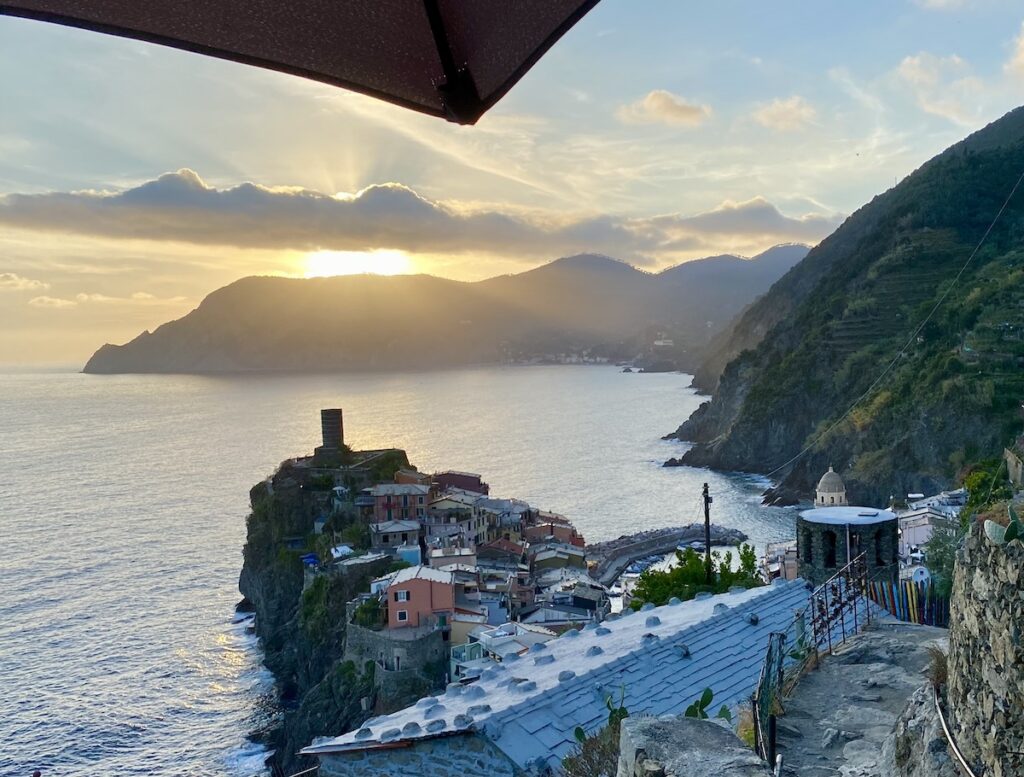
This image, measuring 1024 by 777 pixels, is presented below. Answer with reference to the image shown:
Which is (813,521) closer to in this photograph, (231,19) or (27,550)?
(231,19)

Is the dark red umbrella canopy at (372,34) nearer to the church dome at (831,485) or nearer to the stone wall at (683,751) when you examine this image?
the stone wall at (683,751)

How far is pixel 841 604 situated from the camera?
718 centimetres

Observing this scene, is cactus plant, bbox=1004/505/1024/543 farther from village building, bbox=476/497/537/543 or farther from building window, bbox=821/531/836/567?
village building, bbox=476/497/537/543

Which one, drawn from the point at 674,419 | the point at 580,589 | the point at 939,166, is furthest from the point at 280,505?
the point at 939,166

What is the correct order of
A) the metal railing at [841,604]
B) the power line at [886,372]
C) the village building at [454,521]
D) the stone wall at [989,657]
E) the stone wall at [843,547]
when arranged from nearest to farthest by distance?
the stone wall at [989,657] < the metal railing at [841,604] < the stone wall at [843,547] < the village building at [454,521] < the power line at [886,372]

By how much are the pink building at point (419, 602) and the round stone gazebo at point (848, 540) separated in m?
17.7

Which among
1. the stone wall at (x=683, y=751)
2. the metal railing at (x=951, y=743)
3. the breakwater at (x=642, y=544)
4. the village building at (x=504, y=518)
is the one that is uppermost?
the stone wall at (x=683, y=751)

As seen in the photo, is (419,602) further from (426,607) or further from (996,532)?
(996,532)

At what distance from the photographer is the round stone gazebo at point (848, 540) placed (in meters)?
9.02

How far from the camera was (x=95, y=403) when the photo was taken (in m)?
148

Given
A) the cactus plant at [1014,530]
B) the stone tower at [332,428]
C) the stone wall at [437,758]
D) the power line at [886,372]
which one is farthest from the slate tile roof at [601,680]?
the power line at [886,372]

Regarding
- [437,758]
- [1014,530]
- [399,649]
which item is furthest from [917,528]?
[1014,530]

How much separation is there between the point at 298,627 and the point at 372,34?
31147 millimetres

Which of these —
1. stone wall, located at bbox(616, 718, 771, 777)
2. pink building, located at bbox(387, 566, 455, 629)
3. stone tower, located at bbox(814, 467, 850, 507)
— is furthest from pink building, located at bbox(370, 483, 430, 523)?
stone wall, located at bbox(616, 718, 771, 777)
